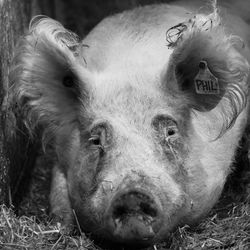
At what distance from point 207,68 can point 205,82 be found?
9 cm

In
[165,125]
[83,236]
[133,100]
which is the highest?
[133,100]

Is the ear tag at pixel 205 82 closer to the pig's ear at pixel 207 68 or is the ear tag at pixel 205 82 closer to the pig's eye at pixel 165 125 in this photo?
the pig's ear at pixel 207 68

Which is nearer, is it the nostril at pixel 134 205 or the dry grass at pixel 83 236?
the nostril at pixel 134 205

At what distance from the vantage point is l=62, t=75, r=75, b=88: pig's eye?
5.30 m

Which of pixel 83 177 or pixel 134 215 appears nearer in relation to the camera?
pixel 134 215

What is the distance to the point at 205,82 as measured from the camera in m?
5.05

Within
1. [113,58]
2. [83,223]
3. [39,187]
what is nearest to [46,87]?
[113,58]

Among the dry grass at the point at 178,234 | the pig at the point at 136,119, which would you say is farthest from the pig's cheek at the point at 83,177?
the dry grass at the point at 178,234

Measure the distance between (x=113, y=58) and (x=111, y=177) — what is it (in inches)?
55.8

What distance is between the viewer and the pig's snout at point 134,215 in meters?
4.28

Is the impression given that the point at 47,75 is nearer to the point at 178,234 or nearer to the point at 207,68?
the point at 207,68

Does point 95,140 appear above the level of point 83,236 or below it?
above

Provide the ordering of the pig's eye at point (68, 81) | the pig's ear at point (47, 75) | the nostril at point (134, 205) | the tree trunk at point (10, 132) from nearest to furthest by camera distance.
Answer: the nostril at point (134, 205), the pig's ear at point (47, 75), the pig's eye at point (68, 81), the tree trunk at point (10, 132)

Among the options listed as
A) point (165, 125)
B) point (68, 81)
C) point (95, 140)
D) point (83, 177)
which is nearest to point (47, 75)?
point (68, 81)
